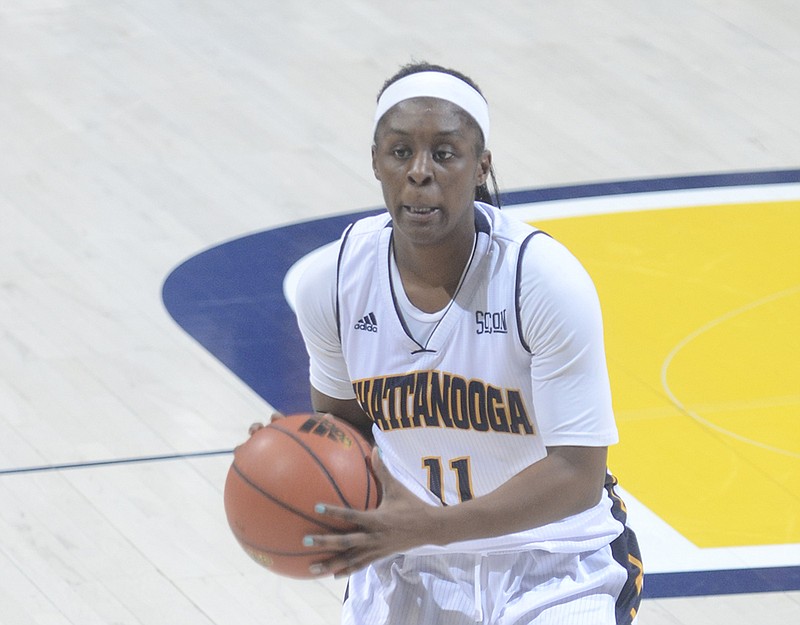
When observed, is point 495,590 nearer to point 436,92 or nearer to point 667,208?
point 436,92

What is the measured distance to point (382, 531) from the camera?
272cm

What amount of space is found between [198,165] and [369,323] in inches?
153

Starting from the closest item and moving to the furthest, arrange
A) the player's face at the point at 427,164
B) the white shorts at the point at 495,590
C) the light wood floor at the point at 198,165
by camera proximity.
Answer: the player's face at the point at 427,164 < the white shorts at the point at 495,590 < the light wood floor at the point at 198,165

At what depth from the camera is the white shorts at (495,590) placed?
3.06m

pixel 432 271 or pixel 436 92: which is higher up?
pixel 436 92

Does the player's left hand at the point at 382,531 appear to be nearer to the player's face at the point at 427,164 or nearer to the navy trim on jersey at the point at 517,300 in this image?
the navy trim on jersey at the point at 517,300

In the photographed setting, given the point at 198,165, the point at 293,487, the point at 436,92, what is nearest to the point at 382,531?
the point at 293,487

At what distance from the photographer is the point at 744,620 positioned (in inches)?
160

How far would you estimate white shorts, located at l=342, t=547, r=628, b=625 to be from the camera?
306cm

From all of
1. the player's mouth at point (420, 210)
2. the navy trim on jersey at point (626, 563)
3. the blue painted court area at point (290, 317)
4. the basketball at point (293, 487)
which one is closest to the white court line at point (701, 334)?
the blue painted court area at point (290, 317)

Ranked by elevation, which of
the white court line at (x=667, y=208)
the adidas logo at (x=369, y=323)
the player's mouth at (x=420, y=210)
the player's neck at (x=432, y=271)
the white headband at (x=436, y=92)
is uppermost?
the white headband at (x=436, y=92)

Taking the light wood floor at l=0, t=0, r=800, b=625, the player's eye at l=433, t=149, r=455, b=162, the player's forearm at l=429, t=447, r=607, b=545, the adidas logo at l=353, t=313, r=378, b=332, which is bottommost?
the light wood floor at l=0, t=0, r=800, b=625

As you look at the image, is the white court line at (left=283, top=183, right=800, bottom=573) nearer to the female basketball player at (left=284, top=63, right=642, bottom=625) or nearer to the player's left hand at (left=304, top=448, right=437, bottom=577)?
the female basketball player at (left=284, top=63, right=642, bottom=625)

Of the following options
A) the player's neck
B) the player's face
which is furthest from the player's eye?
the player's neck
